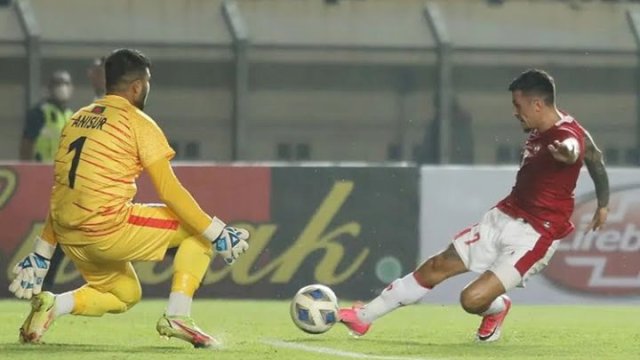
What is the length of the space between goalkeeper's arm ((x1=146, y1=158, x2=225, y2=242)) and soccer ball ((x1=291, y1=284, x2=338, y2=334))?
3.53 feet

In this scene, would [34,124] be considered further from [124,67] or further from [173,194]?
[173,194]

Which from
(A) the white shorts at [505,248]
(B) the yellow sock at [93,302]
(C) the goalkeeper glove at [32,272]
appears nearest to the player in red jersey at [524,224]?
(A) the white shorts at [505,248]

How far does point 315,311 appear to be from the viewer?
418 inches

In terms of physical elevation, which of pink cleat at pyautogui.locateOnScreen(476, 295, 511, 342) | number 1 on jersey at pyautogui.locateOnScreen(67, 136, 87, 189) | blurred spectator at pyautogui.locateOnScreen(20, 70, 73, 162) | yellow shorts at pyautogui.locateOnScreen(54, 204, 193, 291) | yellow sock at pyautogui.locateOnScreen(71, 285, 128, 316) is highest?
blurred spectator at pyautogui.locateOnScreen(20, 70, 73, 162)

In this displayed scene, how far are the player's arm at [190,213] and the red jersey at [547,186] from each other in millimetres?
1668

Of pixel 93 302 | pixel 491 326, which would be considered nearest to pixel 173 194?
pixel 93 302

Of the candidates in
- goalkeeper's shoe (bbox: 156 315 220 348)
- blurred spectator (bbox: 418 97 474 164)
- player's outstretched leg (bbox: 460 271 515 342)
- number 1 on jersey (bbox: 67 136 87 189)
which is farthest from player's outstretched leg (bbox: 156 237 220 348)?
blurred spectator (bbox: 418 97 474 164)

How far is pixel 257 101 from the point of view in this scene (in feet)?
73.2

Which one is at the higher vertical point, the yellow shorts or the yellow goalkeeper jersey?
the yellow goalkeeper jersey

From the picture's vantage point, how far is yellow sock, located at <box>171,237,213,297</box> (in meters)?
9.77

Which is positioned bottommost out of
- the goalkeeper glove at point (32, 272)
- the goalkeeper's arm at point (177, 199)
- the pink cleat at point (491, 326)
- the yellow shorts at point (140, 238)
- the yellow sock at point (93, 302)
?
the pink cleat at point (491, 326)

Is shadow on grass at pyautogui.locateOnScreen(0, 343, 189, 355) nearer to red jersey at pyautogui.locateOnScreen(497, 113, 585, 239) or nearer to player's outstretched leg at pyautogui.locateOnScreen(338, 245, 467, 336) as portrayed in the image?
player's outstretched leg at pyautogui.locateOnScreen(338, 245, 467, 336)

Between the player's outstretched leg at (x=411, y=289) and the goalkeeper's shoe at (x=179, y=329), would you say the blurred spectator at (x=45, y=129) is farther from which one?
the goalkeeper's shoe at (x=179, y=329)

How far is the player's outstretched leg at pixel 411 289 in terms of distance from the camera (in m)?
10.6
